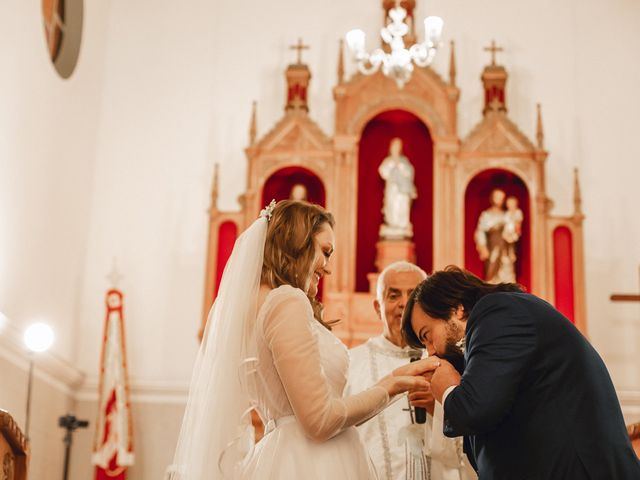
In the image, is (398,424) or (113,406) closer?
(398,424)

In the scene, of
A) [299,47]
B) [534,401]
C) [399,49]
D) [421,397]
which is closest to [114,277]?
[299,47]

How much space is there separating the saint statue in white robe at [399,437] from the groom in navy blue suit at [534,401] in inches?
45.6

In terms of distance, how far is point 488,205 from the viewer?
30.5ft

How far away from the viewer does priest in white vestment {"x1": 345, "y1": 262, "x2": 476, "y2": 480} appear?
441 cm

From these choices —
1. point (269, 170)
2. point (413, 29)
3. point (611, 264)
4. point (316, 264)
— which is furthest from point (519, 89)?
point (316, 264)

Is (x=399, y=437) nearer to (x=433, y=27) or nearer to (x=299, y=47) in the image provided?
(x=433, y=27)

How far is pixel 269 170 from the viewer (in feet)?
30.0

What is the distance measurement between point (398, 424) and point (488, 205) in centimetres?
467

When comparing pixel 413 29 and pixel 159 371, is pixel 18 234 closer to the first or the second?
pixel 159 371

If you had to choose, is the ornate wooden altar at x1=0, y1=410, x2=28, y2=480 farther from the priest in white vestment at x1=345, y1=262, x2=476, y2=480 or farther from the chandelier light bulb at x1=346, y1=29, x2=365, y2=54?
the chandelier light bulb at x1=346, y1=29, x2=365, y2=54

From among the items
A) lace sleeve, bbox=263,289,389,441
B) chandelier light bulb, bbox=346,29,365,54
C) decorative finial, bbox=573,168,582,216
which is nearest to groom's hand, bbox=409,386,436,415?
lace sleeve, bbox=263,289,389,441

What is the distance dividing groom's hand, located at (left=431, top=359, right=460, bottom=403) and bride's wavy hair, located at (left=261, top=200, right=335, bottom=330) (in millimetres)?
580

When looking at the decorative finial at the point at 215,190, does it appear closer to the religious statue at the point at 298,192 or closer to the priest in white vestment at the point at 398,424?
the religious statue at the point at 298,192

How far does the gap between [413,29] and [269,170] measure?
2.04 metres
